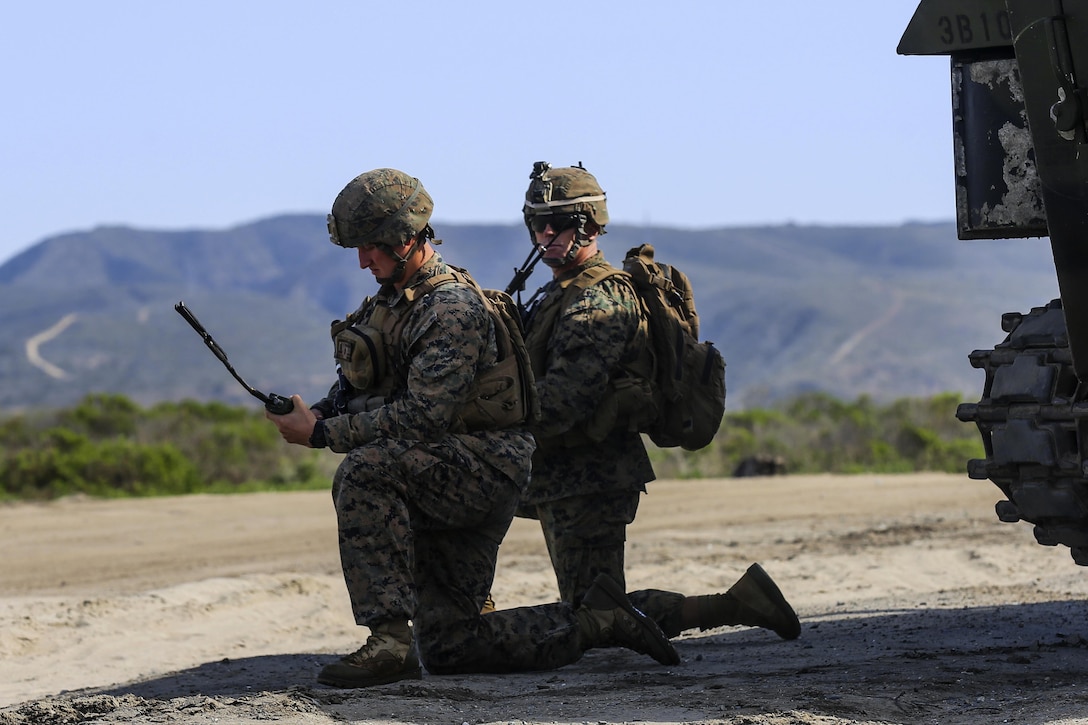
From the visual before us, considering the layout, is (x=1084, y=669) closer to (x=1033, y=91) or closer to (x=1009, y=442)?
(x=1009, y=442)

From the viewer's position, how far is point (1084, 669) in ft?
21.1

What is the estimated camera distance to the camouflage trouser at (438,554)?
6168mm

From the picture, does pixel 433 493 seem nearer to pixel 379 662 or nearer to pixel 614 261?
pixel 379 662

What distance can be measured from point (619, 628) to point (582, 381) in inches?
42.2

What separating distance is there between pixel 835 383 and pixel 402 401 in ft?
405

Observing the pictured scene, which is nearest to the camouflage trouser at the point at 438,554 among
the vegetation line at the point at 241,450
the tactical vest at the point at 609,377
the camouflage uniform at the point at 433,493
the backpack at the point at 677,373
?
the camouflage uniform at the point at 433,493

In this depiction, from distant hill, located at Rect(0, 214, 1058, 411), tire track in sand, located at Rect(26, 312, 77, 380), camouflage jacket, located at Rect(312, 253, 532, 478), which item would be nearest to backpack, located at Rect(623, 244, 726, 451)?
camouflage jacket, located at Rect(312, 253, 532, 478)

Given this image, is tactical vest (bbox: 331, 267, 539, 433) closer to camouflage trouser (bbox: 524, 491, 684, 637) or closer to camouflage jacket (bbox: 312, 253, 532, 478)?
camouflage jacket (bbox: 312, 253, 532, 478)

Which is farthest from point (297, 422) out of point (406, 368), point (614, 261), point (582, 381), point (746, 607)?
point (614, 261)

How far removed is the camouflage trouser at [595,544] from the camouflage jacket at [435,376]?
1.18m

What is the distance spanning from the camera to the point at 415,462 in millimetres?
6211

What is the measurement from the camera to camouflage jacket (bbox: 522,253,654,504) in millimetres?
7336

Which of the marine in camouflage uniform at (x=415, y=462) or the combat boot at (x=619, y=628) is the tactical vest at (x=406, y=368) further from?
the combat boot at (x=619, y=628)

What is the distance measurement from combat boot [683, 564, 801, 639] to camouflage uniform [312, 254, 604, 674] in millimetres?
1076
